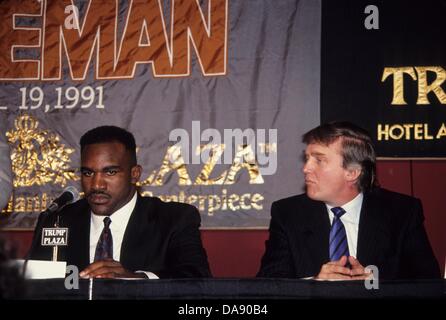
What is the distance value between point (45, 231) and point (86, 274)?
0.21 metres

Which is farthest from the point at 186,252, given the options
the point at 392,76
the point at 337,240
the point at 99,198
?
the point at 392,76

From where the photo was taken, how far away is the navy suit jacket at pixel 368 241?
9.00 ft

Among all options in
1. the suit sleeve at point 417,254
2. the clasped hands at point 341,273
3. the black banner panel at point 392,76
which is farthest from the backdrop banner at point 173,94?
the clasped hands at point 341,273

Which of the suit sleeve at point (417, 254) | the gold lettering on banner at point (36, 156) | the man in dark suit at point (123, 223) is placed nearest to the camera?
the suit sleeve at point (417, 254)

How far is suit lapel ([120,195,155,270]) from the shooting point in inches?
112

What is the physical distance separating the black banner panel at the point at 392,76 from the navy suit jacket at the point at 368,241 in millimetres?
683

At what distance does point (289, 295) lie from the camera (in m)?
1.83

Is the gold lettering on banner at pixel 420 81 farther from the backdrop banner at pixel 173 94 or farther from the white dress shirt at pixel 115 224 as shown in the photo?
the white dress shirt at pixel 115 224

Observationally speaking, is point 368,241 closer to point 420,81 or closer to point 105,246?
point 105,246

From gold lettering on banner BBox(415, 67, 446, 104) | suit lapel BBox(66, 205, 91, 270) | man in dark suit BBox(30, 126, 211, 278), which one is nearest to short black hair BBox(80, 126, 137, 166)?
man in dark suit BBox(30, 126, 211, 278)

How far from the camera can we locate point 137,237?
2.90 metres

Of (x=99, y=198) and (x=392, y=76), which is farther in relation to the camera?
(x=392, y=76)

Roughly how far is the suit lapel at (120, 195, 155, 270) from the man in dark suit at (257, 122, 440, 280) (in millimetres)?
484

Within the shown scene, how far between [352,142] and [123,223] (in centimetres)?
102
